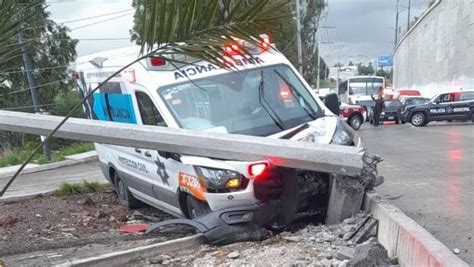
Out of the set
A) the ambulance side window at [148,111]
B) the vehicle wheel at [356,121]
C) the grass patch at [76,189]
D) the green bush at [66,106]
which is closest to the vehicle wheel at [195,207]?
the ambulance side window at [148,111]

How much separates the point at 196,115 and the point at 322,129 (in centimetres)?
152

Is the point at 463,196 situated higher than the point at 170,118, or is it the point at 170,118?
the point at 170,118

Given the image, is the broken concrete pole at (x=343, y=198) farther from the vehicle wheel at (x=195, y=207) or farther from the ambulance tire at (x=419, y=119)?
the ambulance tire at (x=419, y=119)

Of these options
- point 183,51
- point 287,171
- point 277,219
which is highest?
point 183,51

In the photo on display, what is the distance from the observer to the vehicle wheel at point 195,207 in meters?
5.66

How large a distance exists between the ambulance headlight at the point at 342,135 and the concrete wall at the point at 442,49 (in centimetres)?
3242

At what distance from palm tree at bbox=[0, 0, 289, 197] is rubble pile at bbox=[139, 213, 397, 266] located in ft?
6.57

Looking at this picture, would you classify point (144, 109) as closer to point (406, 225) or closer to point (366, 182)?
point (366, 182)

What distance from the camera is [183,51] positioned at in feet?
11.4

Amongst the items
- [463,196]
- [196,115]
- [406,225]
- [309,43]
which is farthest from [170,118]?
[309,43]

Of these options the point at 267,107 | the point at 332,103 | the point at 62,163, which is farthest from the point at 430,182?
the point at 62,163

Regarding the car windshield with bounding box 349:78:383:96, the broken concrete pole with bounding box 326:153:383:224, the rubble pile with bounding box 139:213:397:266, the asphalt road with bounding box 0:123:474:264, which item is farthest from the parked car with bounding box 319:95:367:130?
the rubble pile with bounding box 139:213:397:266

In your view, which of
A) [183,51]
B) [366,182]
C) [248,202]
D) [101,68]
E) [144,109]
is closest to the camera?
[183,51]

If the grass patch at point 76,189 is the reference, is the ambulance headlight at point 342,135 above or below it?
above
